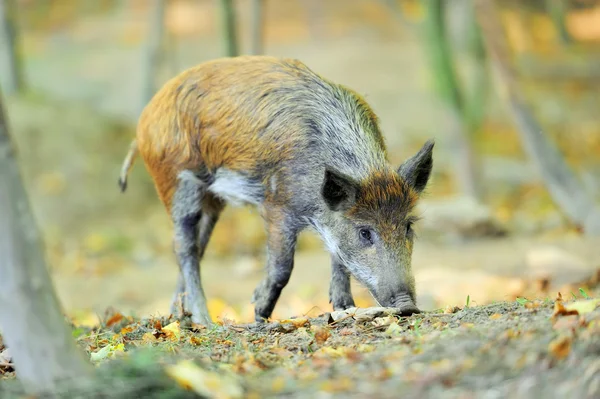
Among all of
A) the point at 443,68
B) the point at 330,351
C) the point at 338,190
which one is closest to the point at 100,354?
the point at 330,351

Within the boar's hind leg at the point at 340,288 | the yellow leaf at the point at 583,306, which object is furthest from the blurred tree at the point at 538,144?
the yellow leaf at the point at 583,306

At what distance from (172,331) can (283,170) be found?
5.60 ft

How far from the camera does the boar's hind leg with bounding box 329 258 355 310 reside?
672cm

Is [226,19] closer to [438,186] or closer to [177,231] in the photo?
[177,231]

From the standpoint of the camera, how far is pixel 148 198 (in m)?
16.7

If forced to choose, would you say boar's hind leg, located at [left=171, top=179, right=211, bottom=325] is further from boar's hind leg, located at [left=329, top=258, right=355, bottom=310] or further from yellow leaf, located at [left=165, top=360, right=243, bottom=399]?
yellow leaf, located at [left=165, top=360, right=243, bottom=399]

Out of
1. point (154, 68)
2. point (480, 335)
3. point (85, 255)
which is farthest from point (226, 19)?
point (480, 335)

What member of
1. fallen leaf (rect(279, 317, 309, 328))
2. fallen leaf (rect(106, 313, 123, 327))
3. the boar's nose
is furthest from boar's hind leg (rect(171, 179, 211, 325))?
the boar's nose

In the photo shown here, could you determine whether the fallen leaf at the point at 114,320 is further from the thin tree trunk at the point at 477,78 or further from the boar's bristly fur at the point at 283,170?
the thin tree trunk at the point at 477,78

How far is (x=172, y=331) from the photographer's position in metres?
5.54

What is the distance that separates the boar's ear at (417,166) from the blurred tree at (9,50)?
44.1 feet

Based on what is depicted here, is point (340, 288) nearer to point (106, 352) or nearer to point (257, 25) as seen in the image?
point (106, 352)

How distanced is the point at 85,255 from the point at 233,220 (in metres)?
2.70

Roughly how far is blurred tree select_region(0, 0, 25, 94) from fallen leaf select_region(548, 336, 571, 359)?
1600 centimetres
